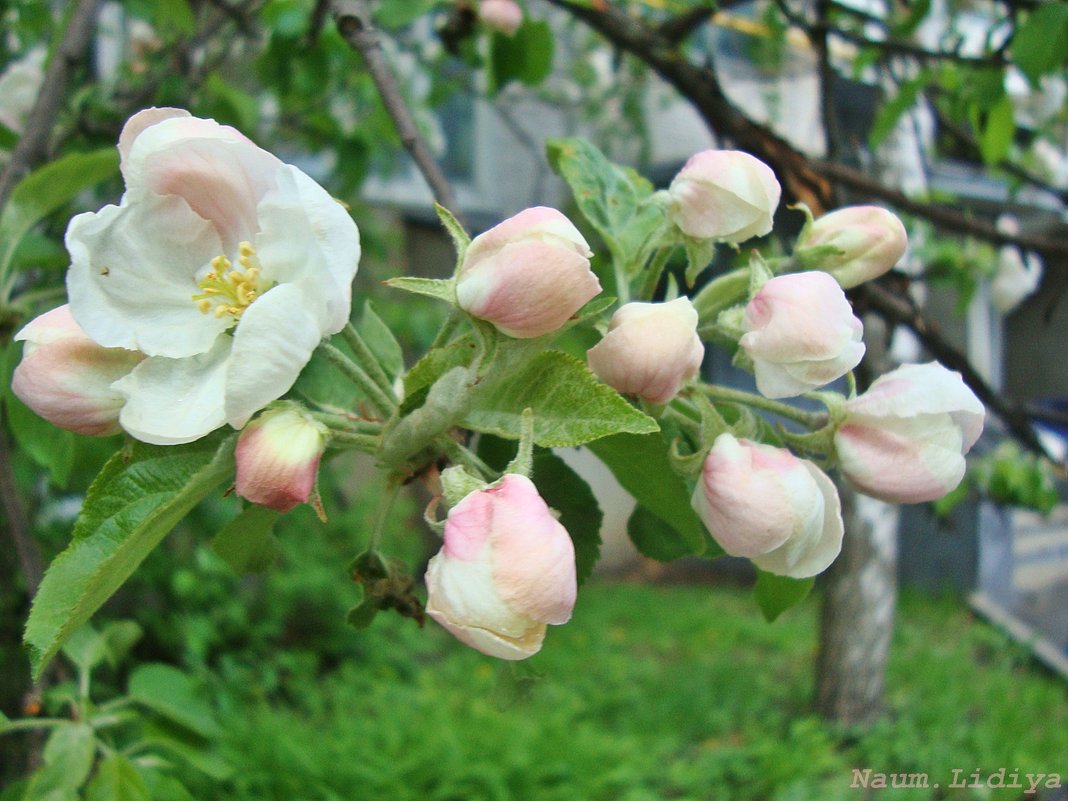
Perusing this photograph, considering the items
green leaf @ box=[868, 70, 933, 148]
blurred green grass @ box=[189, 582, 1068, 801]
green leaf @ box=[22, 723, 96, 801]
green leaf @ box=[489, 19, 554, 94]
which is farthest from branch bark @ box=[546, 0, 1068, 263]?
green leaf @ box=[22, 723, 96, 801]

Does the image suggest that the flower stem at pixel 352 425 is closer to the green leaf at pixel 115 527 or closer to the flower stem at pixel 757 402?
the green leaf at pixel 115 527

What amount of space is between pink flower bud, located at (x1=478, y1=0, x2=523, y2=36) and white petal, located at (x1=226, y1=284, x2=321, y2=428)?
132 cm

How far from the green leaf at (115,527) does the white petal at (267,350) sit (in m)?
0.07

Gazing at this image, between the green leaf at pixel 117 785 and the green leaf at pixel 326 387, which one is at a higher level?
the green leaf at pixel 326 387

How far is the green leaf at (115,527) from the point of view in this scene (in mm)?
504

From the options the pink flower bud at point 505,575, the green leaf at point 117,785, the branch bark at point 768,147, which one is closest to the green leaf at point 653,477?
the pink flower bud at point 505,575

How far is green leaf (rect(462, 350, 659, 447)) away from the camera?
0.50 m

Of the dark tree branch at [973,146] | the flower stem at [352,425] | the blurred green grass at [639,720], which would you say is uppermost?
the flower stem at [352,425]

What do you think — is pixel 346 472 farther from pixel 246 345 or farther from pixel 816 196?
pixel 246 345

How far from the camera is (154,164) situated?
543 millimetres

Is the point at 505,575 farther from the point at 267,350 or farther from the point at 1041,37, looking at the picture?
the point at 1041,37

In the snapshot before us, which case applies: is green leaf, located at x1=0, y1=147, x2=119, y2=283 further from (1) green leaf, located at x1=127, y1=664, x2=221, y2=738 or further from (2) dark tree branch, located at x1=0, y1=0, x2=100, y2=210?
(1) green leaf, located at x1=127, y1=664, x2=221, y2=738

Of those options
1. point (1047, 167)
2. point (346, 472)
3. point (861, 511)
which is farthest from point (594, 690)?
point (1047, 167)

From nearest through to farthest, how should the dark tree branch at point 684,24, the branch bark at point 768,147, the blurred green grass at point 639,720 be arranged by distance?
the branch bark at point 768,147 → the dark tree branch at point 684,24 → the blurred green grass at point 639,720
